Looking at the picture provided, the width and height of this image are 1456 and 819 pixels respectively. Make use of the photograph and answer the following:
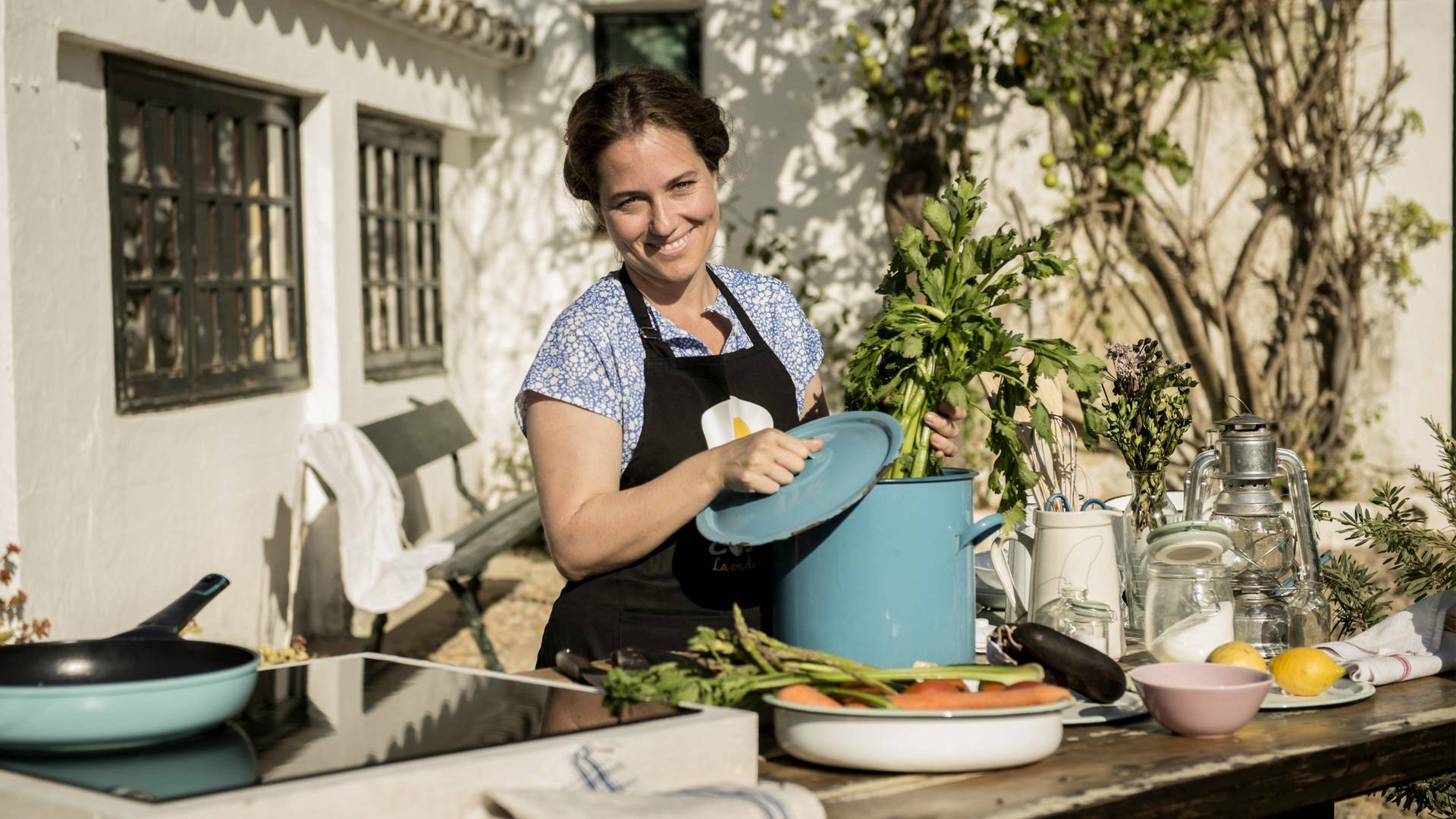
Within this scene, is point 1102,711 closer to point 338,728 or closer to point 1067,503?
point 1067,503

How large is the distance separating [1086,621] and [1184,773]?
491 mm

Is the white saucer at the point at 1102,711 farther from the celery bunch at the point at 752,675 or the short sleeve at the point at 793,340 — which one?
the short sleeve at the point at 793,340

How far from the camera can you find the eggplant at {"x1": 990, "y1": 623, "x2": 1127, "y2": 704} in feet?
5.11

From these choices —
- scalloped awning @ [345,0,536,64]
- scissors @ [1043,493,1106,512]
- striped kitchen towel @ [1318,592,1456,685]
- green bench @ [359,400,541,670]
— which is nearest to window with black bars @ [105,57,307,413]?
green bench @ [359,400,541,670]

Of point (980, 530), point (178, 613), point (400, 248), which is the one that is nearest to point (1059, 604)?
point (980, 530)

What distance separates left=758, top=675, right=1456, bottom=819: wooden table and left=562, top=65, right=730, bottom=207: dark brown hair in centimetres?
101

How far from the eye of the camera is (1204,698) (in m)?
1.49

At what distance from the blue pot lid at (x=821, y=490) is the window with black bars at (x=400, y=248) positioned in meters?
5.43

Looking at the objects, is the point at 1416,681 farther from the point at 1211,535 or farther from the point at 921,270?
the point at 921,270

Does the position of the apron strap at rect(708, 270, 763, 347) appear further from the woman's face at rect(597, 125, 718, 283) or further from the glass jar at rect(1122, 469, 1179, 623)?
the glass jar at rect(1122, 469, 1179, 623)

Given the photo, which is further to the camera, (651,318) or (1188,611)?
(651,318)

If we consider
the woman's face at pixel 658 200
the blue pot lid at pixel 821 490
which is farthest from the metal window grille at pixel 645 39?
the blue pot lid at pixel 821 490

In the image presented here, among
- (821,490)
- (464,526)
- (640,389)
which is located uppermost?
(640,389)

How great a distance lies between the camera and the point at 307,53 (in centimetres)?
605
